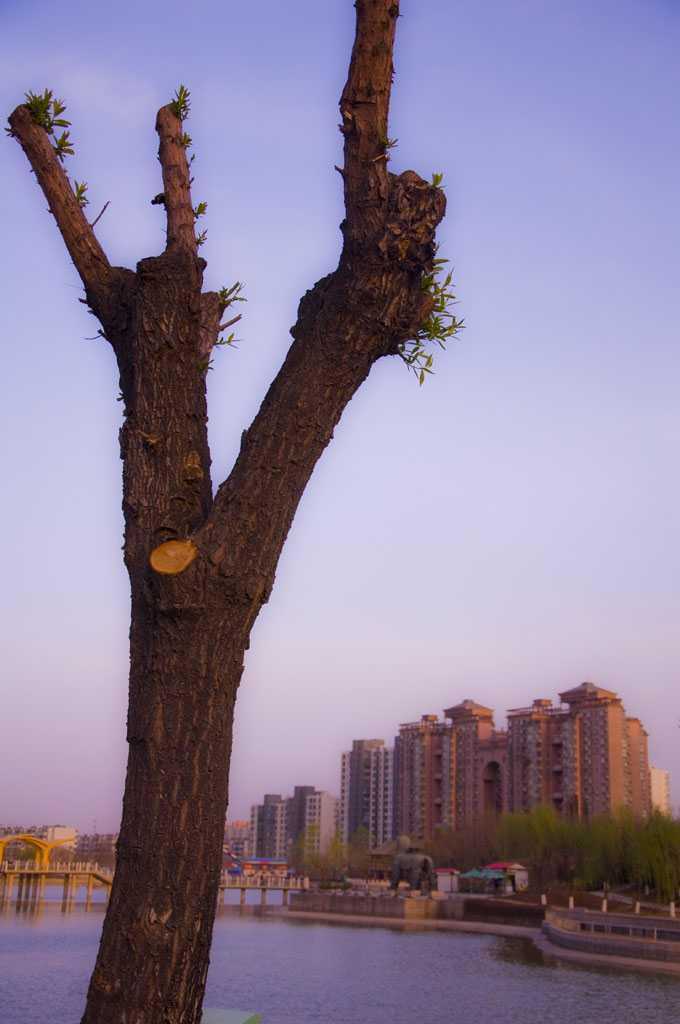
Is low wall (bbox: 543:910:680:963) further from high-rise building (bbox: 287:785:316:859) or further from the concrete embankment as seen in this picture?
high-rise building (bbox: 287:785:316:859)

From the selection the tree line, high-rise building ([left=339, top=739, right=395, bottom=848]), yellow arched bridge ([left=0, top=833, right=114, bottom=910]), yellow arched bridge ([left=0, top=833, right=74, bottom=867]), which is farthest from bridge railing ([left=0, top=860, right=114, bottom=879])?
high-rise building ([left=339, top=739, right=395, bottom=848])

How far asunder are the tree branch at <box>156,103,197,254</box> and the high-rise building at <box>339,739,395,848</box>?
302ft

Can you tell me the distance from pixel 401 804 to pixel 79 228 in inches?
3040

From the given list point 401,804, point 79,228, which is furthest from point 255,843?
point 79,228

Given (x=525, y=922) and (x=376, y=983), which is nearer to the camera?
(x=376, y=983)

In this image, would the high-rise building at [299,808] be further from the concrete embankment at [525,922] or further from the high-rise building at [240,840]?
the concrete embankment at [525,922]

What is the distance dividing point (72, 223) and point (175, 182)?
0.43 meters

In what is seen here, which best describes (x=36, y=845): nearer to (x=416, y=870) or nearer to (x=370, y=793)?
(x=416, y=870)

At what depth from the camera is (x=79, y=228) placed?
3184 mm

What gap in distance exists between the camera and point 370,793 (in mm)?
91812

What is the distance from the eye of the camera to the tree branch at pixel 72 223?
318cm

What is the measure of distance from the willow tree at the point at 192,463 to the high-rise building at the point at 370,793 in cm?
9219

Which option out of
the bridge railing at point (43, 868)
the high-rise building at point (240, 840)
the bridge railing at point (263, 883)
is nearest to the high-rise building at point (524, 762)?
the bridge railing at point (263, 883)

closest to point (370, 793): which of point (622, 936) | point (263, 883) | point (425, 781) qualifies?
point (425, 781)
